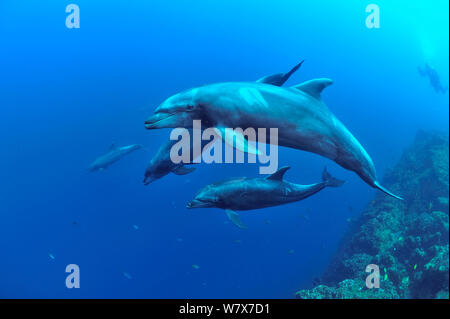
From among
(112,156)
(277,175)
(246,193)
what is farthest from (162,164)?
(112,156)

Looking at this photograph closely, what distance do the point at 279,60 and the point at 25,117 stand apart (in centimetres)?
3163

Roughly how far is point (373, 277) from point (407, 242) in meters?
2.84

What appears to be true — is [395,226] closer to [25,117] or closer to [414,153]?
[414,153]

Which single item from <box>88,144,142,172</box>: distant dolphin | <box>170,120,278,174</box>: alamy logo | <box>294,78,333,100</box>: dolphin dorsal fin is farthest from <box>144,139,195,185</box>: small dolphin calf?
<box>88,144,142,172</box>: distant dolphin

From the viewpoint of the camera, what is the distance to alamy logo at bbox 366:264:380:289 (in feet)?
23.3

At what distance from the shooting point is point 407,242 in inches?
393

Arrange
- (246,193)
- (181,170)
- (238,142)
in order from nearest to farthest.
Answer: (238,142) < (246,193) < (181,170)

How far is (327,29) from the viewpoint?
2016 inches

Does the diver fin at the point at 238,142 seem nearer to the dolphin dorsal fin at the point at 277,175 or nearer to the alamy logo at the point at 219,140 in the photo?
the alamy logo at the point at 219,140

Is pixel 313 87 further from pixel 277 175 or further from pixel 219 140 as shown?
pixel 219 140

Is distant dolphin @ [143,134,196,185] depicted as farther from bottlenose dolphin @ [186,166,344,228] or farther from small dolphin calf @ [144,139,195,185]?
bottlenose dolphin @ [186,166,344,228]
